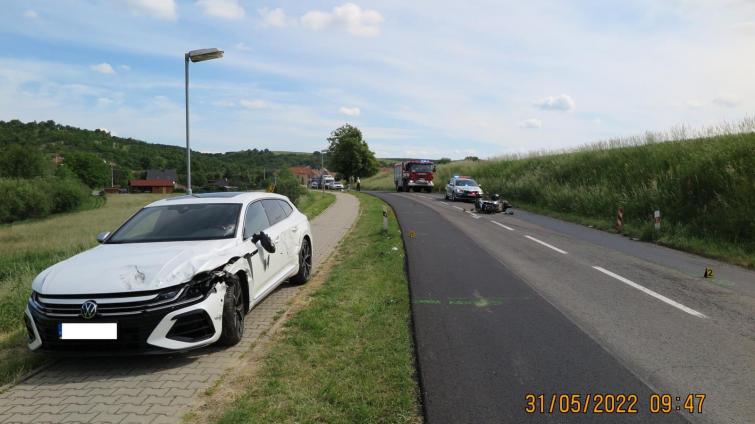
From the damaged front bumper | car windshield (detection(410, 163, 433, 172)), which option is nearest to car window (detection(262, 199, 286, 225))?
the damaged front bumper

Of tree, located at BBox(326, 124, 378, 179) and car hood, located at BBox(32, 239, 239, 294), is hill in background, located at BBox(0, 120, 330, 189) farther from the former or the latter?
car hood, located at BBox(32, 239, 239, 294)

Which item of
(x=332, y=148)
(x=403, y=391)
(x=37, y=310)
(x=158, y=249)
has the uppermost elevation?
(x=332, y=148)

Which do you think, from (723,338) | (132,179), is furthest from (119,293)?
(132,179)

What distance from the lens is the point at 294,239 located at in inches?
306

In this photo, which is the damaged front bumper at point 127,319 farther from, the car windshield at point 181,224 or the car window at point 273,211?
the car window at point 273,211

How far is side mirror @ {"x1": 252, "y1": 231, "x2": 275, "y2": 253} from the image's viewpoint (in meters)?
6.12

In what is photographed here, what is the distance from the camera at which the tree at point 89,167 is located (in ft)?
351

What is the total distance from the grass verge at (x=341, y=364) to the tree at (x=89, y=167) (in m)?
116

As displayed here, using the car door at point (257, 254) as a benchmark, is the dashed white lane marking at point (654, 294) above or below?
below

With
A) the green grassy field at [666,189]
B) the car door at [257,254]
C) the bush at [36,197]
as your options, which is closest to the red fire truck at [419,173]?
the green grassy field at [666,189]

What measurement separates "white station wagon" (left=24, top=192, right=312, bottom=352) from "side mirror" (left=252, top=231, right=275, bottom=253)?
0.05ft

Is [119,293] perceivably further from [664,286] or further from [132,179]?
[132,179]

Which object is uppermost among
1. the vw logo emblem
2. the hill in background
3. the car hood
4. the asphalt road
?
the hill in background

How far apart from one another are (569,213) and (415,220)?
7898 millimetres
